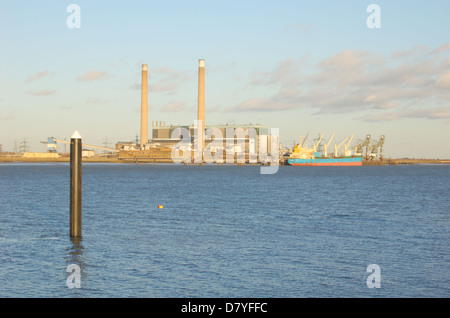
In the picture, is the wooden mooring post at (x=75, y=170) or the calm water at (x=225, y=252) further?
the wooden mooring post at (x=75, y=170)

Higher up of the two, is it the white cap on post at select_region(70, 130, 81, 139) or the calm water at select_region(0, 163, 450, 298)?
the white cap on post at select_region(70, 130, 81, 139)

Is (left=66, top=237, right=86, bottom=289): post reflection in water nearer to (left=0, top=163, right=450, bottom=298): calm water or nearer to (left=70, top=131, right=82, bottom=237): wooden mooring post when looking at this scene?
(left=0, top=163, right=450, bottom=298): calm water

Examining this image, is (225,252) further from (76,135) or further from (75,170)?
(76,135)

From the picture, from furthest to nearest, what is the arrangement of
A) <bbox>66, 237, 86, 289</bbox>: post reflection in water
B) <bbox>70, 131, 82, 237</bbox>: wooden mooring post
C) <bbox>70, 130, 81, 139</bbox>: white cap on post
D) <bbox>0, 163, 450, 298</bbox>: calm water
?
<bbox>70, 130, 81, 139</bbox>: white cap on post < <bbox>70, 131, 82, 237</bbox>: wooden mooring post < <bbox>66, 237, 86, 289</bbox>: post reflection in water < <bbox>0, 163, 450, 298</bbox>: calm water

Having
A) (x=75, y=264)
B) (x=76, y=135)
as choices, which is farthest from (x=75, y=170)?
(x=75, y=264)

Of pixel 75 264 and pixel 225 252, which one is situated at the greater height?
pixel 225 252

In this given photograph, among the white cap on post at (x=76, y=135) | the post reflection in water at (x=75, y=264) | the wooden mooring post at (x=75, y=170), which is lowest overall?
the post reflection in water at (x=75, y=264)

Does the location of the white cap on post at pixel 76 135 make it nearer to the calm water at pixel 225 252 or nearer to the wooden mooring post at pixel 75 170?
the wooden mooring post at pixel 75 170

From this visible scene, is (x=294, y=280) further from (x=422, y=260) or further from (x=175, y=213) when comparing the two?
(x=175, y=213)

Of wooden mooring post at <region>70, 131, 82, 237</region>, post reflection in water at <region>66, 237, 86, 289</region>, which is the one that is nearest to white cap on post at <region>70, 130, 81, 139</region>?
wooden mooring post at <region>70, 131, 82, 237</region>

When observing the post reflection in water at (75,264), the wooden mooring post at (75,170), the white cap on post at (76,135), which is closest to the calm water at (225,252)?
the post reflection in water at (75,264)

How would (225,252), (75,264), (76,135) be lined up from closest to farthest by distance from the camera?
1. (75,264)
2. (225,252)
3. (76,135)

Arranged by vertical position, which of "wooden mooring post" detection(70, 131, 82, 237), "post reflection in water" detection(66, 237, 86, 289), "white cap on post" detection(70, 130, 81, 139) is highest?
"white cap on post" detection(70, 130, 81, 139)
